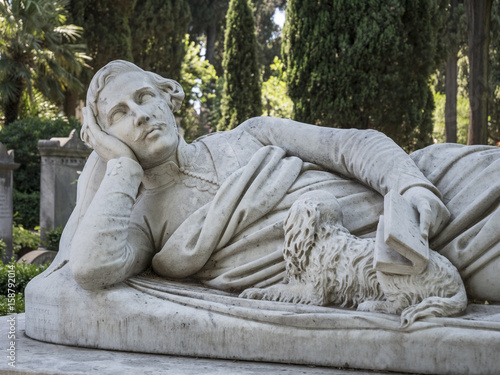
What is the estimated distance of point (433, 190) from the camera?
3.01 meters

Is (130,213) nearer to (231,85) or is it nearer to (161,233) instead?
(161,233)

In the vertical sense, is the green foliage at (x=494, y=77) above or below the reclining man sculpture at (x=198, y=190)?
above

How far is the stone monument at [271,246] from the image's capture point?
263 centimetres

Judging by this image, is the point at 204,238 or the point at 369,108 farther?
the point at 369,108

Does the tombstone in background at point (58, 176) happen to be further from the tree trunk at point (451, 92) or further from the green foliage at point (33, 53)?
the tree trunk at point (451, 92)

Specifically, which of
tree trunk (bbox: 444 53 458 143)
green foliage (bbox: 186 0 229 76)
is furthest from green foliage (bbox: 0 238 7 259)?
green foliage (bbox: 186 0 229 76)

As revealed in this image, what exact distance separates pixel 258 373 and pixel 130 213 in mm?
1109

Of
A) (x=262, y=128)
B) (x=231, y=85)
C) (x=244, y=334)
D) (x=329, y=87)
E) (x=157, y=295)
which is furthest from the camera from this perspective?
(x=231, y=85)

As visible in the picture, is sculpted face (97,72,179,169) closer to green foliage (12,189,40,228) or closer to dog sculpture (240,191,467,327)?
dog sculpture (240,191,467,327)

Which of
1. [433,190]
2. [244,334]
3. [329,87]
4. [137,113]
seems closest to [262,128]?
[137,113]

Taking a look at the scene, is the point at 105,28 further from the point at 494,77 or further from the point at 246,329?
the point at 246,329

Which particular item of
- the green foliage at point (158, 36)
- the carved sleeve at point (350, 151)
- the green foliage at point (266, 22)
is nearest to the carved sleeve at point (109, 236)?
the carved sleeve at point (350, 151)

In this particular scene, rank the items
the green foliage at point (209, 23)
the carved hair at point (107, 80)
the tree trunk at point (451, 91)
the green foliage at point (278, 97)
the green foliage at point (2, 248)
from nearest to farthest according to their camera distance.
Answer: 1. the carved hair at point (107, 80)
2. the green foliage at point (2, 248)
3. the tree trunk at point (451, 91)
4. the green foliage at point (278, 97)
5. the green foliage at point (209, 23)

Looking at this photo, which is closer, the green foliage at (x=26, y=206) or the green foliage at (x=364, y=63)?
the green foliage at (x=364, y=63)
